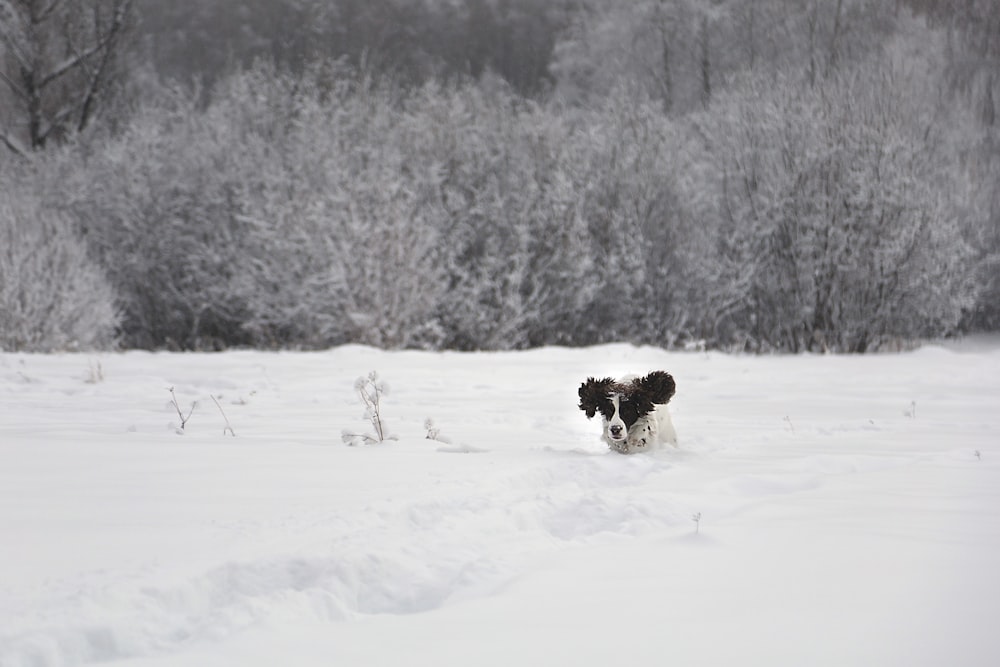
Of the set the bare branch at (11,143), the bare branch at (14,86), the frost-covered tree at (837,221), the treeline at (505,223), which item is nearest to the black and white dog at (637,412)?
the treeline at (505,223)

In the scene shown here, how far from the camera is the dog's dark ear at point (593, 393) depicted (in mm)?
4047

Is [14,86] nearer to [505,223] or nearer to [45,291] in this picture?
[45,291]

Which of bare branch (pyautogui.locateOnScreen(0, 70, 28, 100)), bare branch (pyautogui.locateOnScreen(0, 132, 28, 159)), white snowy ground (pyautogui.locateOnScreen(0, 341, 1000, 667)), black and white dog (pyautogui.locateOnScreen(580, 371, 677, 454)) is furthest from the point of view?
bare branch (pyautogui.locateOnScreen(0, 70, 28, 100))

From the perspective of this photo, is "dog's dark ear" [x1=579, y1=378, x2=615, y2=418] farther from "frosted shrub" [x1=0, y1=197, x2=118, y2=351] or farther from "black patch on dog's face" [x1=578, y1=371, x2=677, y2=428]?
"frosted shrub" [x1=0, y1=197, x2=118, y2=351]

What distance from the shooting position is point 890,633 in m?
1.72

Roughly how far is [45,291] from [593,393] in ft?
30.8

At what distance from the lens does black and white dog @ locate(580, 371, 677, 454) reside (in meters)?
3.86

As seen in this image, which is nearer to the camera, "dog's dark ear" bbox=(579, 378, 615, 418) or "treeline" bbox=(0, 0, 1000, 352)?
"dog's dark ear" bbox=(579, 378, 615, 418)

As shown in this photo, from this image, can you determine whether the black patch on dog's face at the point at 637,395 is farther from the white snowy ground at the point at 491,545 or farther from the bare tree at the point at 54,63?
the bare tree at the point at 54,63

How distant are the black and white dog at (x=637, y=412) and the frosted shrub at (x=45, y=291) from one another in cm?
890

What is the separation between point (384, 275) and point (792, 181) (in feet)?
20.0

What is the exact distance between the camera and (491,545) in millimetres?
2391

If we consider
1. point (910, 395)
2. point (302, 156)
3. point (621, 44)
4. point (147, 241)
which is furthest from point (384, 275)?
point (621, 44)

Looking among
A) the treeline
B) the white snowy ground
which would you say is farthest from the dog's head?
the treeline
